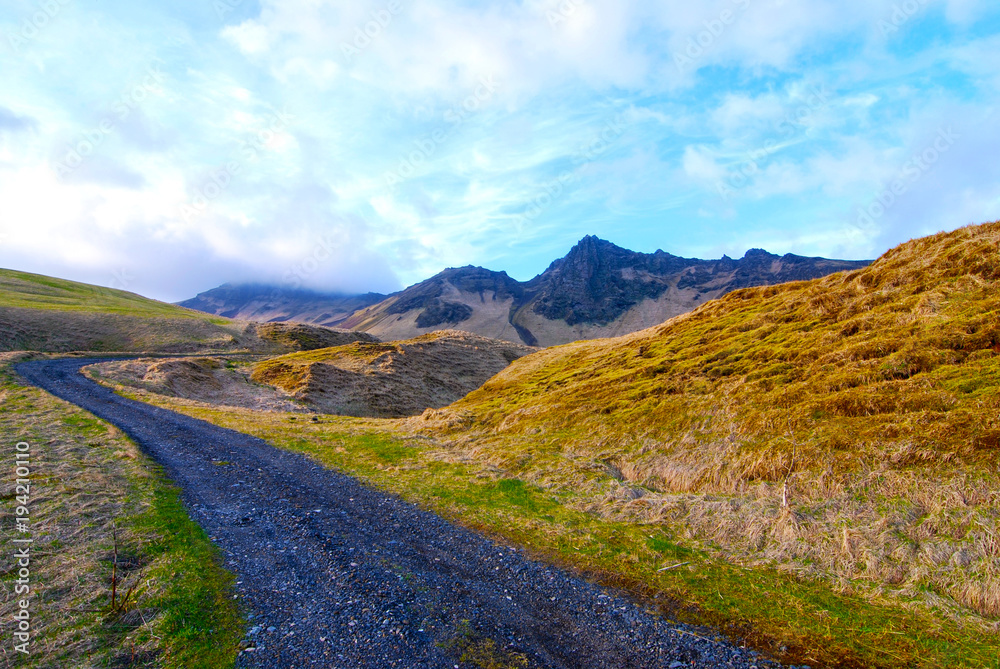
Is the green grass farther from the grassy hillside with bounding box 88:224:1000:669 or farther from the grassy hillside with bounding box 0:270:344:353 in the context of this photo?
the grassy hillside with bounding box 88:224:1000:669

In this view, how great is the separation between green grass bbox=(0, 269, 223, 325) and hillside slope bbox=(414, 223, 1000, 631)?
11775 cm

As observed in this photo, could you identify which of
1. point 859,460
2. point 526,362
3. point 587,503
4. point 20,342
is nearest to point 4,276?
point 20,342

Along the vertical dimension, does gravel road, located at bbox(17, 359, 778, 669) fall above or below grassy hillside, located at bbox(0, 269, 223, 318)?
below

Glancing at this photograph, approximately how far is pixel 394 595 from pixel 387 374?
62.9 m

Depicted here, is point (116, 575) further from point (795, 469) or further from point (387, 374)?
point (387, 374)

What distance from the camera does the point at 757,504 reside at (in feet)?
45.3

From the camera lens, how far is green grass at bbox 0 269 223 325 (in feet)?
326

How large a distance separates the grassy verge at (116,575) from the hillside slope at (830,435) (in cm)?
1202

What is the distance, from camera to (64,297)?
120 m

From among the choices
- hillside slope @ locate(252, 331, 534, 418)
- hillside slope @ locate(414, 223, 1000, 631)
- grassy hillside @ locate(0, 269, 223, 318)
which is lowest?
hillside slope @ locate(252, 331, 534, 418)

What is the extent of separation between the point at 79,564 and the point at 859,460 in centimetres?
2118

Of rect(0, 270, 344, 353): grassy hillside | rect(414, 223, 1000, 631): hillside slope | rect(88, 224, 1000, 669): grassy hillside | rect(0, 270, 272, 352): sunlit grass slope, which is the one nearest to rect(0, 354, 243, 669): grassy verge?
rect(88, 224, 1000, 669): grassy hillside

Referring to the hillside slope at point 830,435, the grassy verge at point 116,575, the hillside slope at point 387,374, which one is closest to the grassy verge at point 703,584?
the hillside slope at point 830,435

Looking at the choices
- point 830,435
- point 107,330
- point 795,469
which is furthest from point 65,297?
point 830,435
